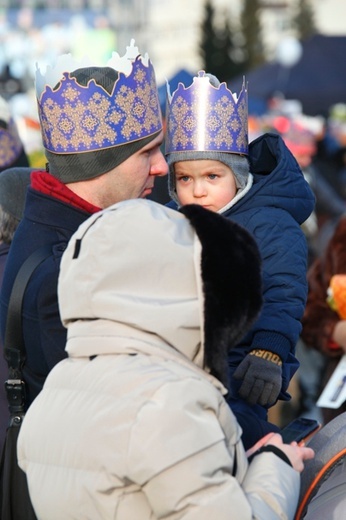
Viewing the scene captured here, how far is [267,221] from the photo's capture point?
10.6 ft

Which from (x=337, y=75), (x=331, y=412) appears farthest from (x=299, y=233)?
(x=337, y=75)

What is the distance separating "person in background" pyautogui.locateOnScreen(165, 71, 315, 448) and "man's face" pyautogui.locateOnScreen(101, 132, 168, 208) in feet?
1.08

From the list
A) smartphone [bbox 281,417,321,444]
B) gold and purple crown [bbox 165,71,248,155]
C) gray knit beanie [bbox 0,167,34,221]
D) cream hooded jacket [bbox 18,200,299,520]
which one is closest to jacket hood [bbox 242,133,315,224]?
gold and purple crown [bbox 165,71,248,155]

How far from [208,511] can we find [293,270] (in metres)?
1.11

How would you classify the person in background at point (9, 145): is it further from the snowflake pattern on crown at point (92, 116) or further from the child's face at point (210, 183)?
the snowflake pattern on crown at point (92, 116)

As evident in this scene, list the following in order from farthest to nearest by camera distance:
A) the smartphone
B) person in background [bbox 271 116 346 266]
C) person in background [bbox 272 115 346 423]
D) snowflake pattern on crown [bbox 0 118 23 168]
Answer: person in background [bbox 271 116 346 266] < person in background [bbox 272 115 346 423] < snowflake pattern on crown [bbox 0 118 23 168] < the smartphone

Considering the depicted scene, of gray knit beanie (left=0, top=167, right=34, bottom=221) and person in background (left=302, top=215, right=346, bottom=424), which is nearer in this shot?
gray knit beanie (left=0, top=167, right=34, bottom=221)

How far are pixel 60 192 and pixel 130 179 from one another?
21cm

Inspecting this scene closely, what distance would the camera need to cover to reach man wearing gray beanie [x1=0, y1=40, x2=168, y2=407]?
2.94 metres

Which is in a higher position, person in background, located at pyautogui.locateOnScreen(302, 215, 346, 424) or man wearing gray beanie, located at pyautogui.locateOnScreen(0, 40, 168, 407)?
man wearing gray beanie, located at pyautogui.locateOnScreen(0, 40, 168, 407)

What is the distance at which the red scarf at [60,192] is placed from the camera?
2.98m

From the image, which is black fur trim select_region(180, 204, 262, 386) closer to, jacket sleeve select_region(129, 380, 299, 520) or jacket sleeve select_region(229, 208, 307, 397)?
jacket sleeve select_region(129, 380, 299, 520)

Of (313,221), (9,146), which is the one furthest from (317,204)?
(9,146)

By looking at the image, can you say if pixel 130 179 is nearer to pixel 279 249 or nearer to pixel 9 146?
pixel 279 249
